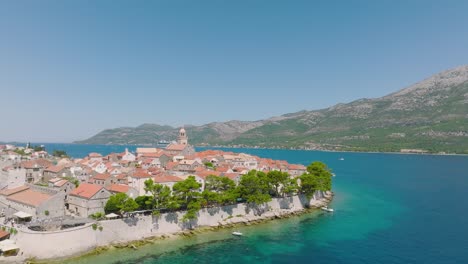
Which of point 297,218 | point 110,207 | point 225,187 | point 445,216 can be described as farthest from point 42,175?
point 445,216

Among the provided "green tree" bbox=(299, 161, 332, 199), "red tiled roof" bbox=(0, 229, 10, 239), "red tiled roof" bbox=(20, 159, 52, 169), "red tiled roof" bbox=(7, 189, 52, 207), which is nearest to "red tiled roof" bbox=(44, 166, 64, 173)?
"red tiled roof" bbox=(20, 159, 52, 169)

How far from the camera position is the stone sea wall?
1662 inches

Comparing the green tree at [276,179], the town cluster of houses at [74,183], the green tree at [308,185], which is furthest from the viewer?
the green tree at [308,185]

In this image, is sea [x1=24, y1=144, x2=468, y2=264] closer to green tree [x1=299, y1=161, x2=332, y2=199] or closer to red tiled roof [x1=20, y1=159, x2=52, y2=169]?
green tree [x1=299, y1=161, x2=332, y2=199]

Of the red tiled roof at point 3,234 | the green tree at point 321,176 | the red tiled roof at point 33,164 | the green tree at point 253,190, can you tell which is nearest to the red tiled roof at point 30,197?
the red tiled roof at point 3,234

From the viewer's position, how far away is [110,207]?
5178 cm

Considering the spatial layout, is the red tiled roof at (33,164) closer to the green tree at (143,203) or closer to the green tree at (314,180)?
the green tree at (143,203)

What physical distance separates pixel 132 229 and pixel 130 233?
0.67 m

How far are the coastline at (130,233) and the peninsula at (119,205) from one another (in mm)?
130

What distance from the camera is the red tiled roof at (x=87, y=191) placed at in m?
54.2

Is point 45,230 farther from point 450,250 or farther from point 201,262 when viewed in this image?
point 450,250

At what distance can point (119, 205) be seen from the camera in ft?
169

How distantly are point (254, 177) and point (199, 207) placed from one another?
49.6ft

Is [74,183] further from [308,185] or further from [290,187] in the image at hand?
[308,185]
